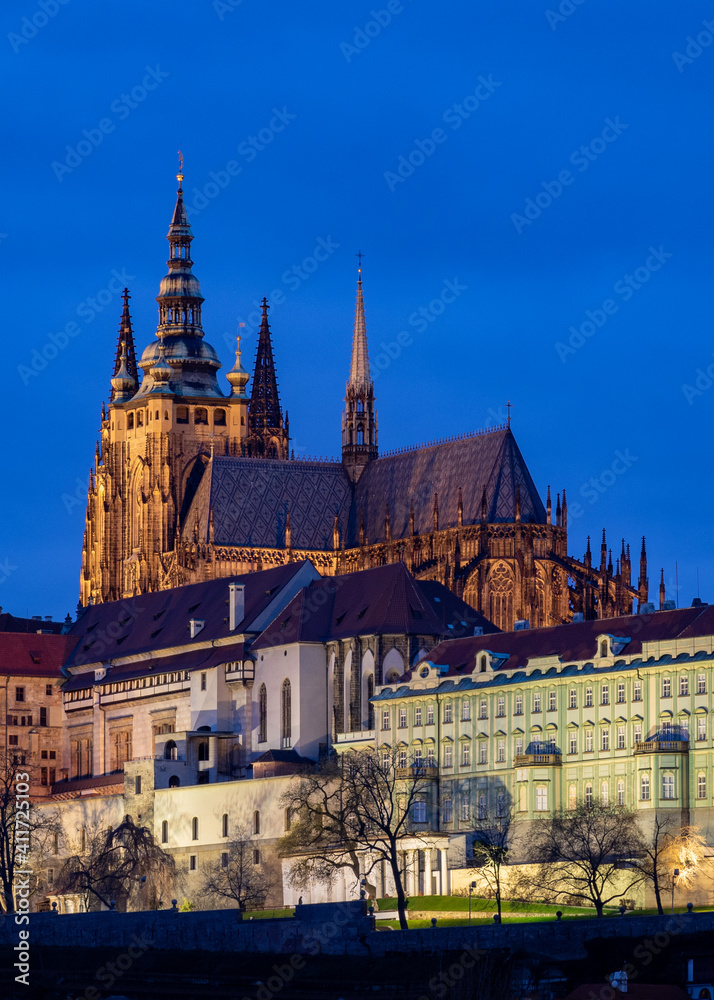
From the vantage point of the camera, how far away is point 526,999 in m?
113

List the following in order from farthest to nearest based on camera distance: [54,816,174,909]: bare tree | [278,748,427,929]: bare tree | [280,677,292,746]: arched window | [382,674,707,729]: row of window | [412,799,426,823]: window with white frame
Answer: [280,677,292,746]: arched window, [54,816,174,909]: bare tree, [412,799,426,823]: window with white frame, [278,748,427,929]: bare tree, [382,674,707,729]: row of window

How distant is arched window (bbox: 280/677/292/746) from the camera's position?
544ft

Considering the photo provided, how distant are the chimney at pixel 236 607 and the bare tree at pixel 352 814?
74.1ft

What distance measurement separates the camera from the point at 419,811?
494ft

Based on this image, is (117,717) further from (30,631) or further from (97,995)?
(97,995)

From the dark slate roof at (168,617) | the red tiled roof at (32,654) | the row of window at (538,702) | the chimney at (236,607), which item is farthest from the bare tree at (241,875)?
the red tiled roof at (32,654)

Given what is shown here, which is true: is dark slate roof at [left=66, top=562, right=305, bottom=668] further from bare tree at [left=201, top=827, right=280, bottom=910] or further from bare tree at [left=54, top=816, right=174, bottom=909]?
bare tree at [left=201, top=827, right=280, bottom=910]

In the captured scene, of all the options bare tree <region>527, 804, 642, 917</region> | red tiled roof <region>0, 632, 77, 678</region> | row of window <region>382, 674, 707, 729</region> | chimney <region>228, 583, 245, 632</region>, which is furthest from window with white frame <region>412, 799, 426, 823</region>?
red tiled roof <region>0, 632, 77, 678</region>

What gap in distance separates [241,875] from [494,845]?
66.4ft

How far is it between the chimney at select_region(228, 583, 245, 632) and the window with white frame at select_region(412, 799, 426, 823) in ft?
94.1

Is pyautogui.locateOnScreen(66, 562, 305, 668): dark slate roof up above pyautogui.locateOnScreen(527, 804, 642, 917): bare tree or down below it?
above

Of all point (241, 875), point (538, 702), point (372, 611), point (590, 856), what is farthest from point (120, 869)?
point (590, 856)

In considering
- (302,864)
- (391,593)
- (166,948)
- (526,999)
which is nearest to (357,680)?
(391,593)

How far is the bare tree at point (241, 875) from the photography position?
500 feet
